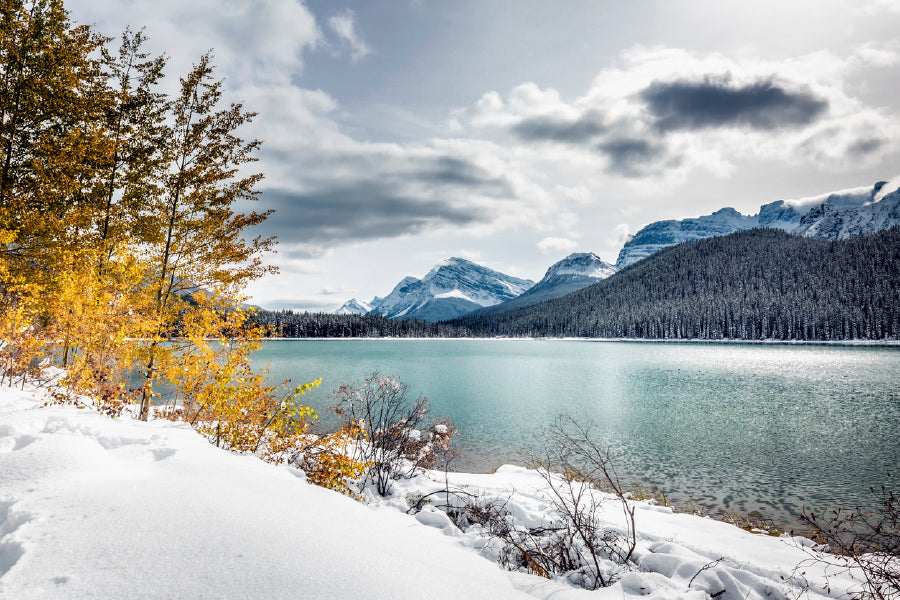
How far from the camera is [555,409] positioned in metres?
31.6

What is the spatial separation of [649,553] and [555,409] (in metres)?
25.9

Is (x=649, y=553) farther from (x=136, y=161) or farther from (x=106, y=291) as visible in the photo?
(x=136, y=161)

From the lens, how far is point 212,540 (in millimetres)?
3512

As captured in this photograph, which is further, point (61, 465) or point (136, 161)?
point (136, 161)

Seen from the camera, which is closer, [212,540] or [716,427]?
[212,540]

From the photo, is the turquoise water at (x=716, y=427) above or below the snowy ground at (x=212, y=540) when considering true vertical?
below

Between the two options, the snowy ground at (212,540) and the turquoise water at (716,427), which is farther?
the turquoise water at (716,427)

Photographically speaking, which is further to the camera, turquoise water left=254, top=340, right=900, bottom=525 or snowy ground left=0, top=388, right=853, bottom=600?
turquoise water left=254, top=340, right=900, bottom=525

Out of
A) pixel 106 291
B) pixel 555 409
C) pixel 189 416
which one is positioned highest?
Answer: pixel 106 291

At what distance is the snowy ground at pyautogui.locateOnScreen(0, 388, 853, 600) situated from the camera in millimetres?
2977

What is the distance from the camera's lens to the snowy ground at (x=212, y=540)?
298 centimetres

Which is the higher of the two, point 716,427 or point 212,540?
point 212,540

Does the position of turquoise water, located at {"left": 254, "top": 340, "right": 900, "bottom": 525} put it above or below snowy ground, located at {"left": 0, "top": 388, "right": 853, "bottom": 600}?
below

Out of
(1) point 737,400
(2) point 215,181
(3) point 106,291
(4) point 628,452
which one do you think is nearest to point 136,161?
(2) point 215,181
